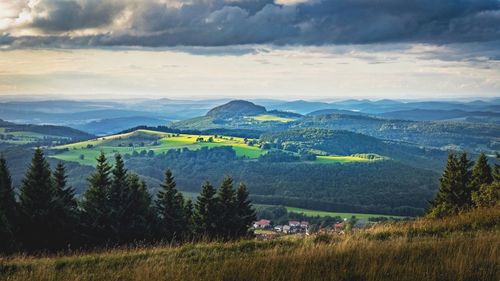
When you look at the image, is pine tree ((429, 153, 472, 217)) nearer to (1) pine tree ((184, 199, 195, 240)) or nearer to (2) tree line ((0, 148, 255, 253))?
(2) tree line ((0, 148, 255, 253))

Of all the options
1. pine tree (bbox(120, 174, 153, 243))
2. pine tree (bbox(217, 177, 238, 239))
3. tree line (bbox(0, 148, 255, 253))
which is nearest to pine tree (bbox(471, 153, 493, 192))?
tree line (bbox(0, 148, 255, 253))

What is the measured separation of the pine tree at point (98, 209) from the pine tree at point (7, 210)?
17.2ft

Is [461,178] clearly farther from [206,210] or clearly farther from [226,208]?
[206,210]

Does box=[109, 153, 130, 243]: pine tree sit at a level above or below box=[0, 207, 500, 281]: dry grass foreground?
below

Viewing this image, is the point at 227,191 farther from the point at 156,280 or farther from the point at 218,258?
the point at 156,280

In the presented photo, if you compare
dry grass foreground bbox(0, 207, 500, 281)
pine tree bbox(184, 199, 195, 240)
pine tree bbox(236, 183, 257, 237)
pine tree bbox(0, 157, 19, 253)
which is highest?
dry grass foreground bbox(0, 207, 500, 281)

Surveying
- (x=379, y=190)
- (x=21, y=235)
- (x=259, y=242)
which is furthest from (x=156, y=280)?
(x=379, y=190)

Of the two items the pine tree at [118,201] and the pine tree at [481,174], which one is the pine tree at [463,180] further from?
the pine tree at [118,201]

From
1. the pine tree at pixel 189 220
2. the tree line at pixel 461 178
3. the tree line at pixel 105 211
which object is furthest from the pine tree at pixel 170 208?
the tree line at pixel 461 178

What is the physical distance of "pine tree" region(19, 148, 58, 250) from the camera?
31141mm

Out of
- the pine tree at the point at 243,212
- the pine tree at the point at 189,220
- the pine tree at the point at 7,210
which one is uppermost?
the pine tree at the point at 7,210

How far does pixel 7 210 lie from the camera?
30.4m

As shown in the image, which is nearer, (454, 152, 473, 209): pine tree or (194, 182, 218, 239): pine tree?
(194, 182, 218, 239): pine tree

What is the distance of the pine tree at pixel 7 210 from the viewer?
22922mm
